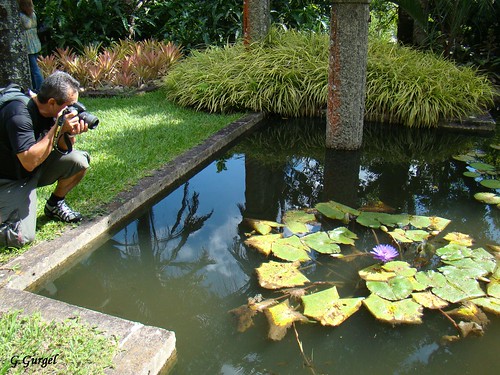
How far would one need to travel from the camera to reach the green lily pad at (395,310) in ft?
7.57

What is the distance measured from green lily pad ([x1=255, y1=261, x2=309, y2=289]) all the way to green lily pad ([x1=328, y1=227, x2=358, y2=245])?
0.38 m

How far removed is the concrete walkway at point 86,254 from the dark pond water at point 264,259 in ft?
0.26

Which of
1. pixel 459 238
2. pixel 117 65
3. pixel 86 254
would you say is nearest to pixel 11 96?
pixel 86 254

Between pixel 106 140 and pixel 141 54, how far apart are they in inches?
132

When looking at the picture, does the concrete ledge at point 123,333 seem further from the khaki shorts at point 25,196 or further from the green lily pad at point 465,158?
the green lily pad at point 465,158

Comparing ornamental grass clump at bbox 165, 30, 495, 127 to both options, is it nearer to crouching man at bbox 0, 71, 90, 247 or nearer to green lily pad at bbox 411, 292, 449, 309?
crouching man at bbox 0, 71, 90, 247

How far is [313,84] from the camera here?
5992mm

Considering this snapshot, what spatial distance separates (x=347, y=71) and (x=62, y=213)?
2.76 metres

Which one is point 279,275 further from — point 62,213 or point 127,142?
point 127,142

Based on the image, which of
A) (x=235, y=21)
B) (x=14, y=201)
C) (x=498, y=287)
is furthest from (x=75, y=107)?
(x=235, y=21)

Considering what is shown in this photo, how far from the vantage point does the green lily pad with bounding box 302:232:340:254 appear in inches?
114

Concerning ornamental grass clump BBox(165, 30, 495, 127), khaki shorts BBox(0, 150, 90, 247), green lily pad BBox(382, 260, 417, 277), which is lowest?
green lily pad BBox(382, 260, 417, 277)

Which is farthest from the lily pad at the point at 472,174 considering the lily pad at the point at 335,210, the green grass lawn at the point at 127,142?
the green grass lawn at the point at 127,142

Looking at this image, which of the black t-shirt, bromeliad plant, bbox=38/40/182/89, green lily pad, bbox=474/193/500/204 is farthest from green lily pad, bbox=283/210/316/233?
bromeliad plant, bbox=38/40/182/89
